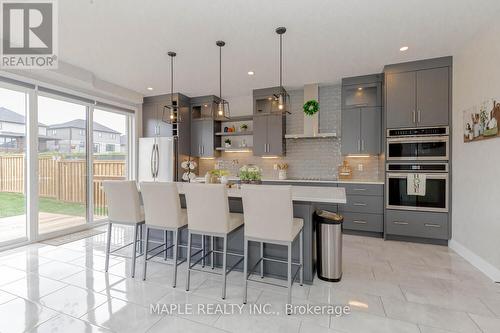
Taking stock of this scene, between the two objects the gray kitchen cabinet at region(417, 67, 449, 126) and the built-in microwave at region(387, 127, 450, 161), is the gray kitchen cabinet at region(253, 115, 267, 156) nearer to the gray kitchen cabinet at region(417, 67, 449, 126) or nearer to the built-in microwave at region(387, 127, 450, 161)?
the built-in microwave at region(387, 127, 450, 161)

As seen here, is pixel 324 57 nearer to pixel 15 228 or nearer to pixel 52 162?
pixel 52 162

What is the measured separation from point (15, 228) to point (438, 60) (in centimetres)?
693

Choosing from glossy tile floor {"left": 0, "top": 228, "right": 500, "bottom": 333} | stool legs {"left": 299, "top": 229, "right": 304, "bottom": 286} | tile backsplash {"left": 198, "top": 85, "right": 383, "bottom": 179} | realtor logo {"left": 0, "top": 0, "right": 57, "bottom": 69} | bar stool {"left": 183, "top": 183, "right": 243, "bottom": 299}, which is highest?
realtor logo {"left": 0, "top": 0, "right": 57, "bottom": 69}

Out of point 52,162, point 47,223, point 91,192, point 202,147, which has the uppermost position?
point 202,147

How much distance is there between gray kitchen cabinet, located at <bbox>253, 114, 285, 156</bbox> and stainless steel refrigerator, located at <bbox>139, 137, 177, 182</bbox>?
180 cm

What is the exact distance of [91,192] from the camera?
15.2 ft

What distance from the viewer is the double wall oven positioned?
3592mm

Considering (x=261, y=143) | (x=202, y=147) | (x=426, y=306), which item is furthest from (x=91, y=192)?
(x=426, y=306)

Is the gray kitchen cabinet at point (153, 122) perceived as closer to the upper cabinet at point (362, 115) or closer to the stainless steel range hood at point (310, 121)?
the stainless steel range hood at point (310, 121)

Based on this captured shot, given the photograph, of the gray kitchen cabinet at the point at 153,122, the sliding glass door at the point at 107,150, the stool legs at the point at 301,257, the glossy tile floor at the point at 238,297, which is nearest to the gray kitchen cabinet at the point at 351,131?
the glossy tile floor at the point at 238,297

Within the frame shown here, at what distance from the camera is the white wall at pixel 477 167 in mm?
2621

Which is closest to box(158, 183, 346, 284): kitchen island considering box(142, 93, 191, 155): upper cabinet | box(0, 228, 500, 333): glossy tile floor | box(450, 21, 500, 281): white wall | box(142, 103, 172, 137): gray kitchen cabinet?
box(0, 228, 500, 333): glossy tile floor

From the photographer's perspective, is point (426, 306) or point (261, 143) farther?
point (261, 143)

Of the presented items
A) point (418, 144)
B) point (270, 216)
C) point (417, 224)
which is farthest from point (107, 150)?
point (417, 224)
